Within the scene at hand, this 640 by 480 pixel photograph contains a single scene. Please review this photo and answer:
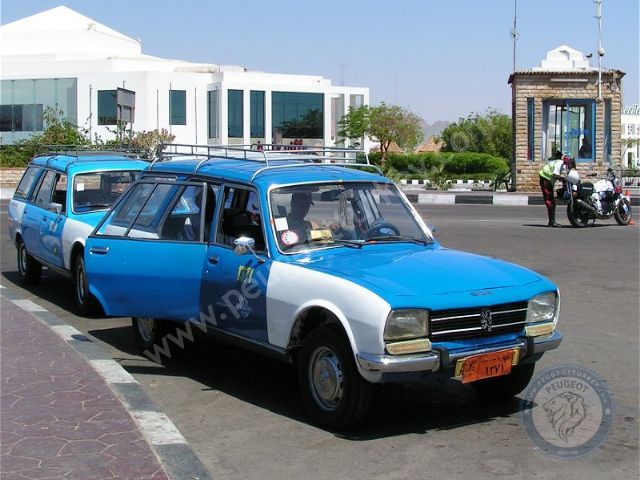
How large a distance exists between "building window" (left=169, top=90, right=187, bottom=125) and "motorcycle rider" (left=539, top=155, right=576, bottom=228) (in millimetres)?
54958

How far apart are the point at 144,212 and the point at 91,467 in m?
3.23

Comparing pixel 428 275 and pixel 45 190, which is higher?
pixel 45 190

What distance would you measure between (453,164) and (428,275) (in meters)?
61.8

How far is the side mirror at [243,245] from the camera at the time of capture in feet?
20.8

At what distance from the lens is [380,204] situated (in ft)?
23.3

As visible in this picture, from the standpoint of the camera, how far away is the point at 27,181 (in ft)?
41.4

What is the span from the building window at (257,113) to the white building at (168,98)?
0.27 feet

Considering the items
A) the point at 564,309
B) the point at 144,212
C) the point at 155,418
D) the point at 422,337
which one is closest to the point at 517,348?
the point at 422,337

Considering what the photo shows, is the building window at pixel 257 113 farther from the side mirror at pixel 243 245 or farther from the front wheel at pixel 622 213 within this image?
the side mirror at pixel 243 245

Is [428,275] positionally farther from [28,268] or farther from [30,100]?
[30,100]

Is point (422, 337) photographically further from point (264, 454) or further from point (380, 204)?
point (380, 204)

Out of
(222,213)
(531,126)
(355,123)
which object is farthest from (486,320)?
(355,123)

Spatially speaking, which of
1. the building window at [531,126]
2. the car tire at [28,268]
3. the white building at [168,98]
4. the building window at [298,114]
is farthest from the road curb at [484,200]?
the building window at [298,114]

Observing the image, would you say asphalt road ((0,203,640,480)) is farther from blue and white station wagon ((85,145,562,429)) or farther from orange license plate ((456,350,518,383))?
orange license plate ((456,350,518,383))
